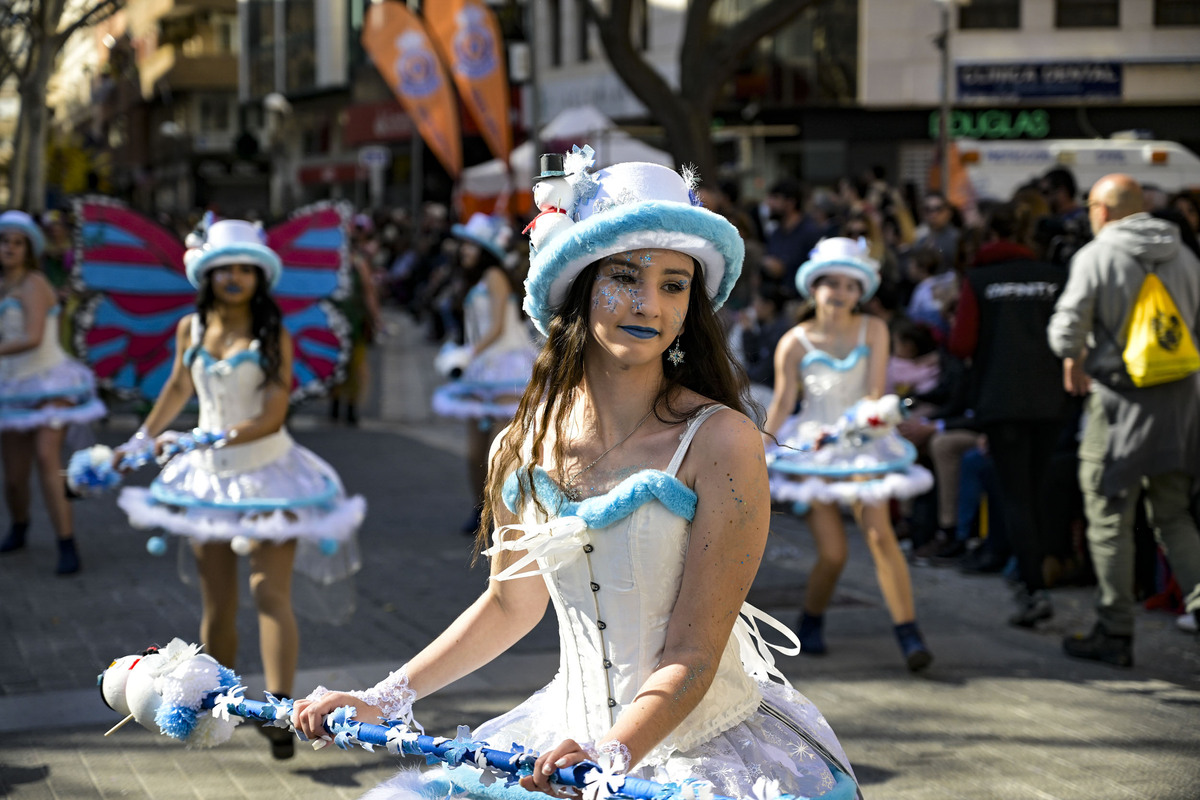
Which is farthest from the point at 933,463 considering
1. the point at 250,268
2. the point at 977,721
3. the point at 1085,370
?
the point at 250,268

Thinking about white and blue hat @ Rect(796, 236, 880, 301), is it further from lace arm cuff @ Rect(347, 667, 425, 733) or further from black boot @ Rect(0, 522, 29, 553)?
black boot @ Rect(0, 522, 29, 553)

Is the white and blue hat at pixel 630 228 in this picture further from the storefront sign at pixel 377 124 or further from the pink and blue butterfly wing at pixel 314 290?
the storefront sign at pixel 377 124

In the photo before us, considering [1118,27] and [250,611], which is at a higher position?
[1118,27]

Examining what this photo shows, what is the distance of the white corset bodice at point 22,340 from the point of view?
8.57 meters

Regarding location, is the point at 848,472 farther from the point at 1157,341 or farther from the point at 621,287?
the point at 621,287

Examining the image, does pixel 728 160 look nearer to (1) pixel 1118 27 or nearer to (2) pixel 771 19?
(1) pixel 1118 27

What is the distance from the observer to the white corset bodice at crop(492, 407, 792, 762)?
262 cm

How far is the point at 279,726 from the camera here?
2.64 m

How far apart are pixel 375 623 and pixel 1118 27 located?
24.1 m

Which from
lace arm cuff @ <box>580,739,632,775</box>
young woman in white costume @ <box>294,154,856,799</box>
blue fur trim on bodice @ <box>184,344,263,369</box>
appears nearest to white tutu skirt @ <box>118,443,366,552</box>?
blue fur trim on bodice @ <box>184,344,263,369</box>

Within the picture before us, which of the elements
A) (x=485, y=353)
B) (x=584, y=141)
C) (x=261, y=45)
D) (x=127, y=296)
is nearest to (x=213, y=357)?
(x=127, y=296)

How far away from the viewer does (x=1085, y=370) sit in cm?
663

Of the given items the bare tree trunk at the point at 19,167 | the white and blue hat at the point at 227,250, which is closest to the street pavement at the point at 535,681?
the white and blue hat at the point at 227,250

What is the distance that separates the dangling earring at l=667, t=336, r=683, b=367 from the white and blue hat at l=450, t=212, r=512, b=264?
729 centimetres
